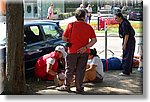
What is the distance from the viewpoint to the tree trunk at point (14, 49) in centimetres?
449

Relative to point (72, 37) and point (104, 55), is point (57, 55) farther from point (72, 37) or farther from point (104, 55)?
point (104, 55)

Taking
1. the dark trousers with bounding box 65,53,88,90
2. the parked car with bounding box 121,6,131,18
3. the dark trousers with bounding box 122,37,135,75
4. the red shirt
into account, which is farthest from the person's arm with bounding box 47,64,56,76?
the parked car with bounding box 121,6,131,18

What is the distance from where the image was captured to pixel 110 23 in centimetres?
784

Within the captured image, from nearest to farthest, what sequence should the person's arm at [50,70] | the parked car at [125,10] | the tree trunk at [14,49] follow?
1. the tree trunk at [14,49]
2. the person's arm at [50,70]
3. the parked car at [125,10]

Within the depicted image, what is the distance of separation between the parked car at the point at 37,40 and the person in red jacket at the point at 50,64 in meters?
0.17

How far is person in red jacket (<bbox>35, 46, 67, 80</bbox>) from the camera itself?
552 centimetres

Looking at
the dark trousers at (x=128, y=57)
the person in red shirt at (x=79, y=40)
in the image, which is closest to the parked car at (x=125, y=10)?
the dark trousers at (x=128, y=57)

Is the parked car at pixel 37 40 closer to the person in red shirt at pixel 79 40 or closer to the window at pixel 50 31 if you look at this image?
the window at pixel 50 31

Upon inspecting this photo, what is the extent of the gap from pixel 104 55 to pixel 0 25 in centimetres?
308

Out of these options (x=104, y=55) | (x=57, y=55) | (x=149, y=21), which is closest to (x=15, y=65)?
(x=57, y=55)

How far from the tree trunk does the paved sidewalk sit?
360mm

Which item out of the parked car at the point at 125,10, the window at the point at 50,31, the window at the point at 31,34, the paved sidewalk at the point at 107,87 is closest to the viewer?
the paved sidewalk at the point at 107,87

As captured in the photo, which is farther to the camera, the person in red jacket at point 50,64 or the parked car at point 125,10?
the parked car at point 125,10

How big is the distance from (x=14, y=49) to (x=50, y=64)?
1.04 m
